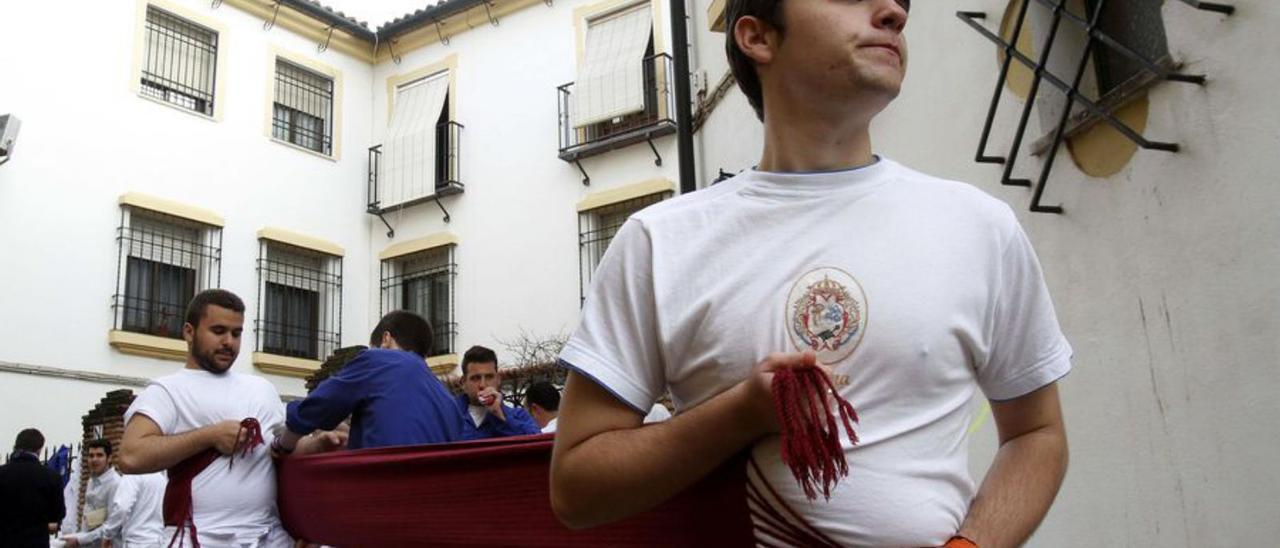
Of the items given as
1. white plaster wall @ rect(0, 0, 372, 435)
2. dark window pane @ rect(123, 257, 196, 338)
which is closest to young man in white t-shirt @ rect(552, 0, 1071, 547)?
white plaster wall @ rect(0, 0, 372, 435)

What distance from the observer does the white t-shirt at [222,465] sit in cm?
421

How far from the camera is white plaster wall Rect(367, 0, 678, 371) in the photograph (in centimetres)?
1630

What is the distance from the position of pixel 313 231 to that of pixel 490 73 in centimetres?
385

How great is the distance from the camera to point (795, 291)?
1399 mm

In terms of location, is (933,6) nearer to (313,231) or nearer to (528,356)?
(528,356)

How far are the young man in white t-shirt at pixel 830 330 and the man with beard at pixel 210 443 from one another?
3.04 metres

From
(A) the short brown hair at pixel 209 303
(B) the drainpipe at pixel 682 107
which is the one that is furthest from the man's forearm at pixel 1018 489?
(B) the drainpipe at pixel 682 107

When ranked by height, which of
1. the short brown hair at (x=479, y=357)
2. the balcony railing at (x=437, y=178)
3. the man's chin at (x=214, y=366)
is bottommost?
the man's chin at (x=214, y=366)

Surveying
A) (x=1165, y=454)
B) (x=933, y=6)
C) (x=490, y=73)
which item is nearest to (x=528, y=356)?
(x=490, y=73)

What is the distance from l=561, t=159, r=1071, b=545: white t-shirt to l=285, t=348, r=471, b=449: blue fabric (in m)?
2.82

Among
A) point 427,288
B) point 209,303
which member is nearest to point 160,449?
point 209,303

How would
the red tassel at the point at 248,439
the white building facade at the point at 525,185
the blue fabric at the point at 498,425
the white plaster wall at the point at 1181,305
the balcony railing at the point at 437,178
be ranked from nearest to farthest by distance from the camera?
1. the white plaster wall at the point at 1181,305
2. the white building facade at the point at 525,185
3. the red tassel at the point at 248,439
4. the blue fabric at the point at 498,425
5. the balcony railing at the point at 437,178

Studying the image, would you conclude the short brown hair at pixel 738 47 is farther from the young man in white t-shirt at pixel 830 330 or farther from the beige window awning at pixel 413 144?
the beige window awning at pixel 413 144

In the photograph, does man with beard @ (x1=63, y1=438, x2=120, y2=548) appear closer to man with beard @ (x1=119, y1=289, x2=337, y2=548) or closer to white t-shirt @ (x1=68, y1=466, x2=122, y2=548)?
white t-shirt @ (x1=68, y1=466, x2=122, y2=548)
